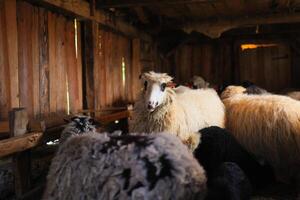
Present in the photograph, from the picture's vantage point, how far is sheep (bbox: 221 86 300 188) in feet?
14.4

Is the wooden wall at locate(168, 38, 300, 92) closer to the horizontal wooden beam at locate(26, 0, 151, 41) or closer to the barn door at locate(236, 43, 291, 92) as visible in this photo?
the barn door at locate(236, 43, 291, 92)

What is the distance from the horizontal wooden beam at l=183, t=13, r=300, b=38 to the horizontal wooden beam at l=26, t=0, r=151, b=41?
1427mm

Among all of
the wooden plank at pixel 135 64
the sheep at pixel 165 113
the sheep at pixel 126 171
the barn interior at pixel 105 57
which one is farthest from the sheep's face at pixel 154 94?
the wooden plank at pixel 135 64

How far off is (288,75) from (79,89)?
688 cm

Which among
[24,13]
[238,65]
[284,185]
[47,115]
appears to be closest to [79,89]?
[47,115]

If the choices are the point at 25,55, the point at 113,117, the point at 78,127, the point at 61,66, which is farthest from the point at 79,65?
the point at 78,127

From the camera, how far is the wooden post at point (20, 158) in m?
3.48

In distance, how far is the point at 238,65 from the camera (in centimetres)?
1081

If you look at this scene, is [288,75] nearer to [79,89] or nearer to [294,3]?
[294,3]

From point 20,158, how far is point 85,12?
9.70 feet

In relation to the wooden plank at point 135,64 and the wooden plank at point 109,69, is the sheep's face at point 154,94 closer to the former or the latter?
the wooden plank at point 109,69

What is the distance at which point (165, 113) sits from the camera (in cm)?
489

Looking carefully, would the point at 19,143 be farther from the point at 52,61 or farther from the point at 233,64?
the point at 233,64

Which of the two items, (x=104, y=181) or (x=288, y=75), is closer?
(x=104, y=181)
